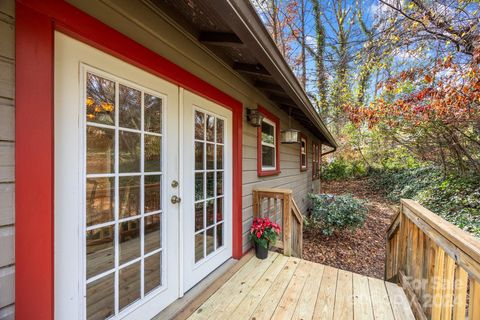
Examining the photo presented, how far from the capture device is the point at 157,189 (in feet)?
5.73

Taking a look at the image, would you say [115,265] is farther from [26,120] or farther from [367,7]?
[367,7]

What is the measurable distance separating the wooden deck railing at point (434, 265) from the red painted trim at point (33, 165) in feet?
6.54

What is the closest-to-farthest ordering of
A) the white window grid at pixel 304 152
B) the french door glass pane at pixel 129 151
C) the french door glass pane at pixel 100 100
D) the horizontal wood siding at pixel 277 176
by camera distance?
the french door glass pane at pixel 100 100 < the french door glass pane at pixel 129 151 < the horizontal wood siding at pixel 277 176 < the white window grid at pixel 304 152

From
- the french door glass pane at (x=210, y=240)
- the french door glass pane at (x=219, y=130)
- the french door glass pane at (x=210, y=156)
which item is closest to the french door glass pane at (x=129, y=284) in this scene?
the french door glass pane at (x=210, y=240)

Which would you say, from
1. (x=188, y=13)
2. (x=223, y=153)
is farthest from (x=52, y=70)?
(x=223, y=153)

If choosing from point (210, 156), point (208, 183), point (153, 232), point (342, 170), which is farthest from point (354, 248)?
point (342, 170)

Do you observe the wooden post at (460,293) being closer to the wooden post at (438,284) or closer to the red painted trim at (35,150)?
the wooden post at (438,284)

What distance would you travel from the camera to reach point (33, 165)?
98cm

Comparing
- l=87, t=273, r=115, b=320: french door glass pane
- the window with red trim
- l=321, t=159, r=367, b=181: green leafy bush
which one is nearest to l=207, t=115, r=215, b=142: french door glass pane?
l=87, t=273, r=115, b=320: french door glass pane

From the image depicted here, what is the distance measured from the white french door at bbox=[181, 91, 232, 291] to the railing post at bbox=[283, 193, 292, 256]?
2.48ft

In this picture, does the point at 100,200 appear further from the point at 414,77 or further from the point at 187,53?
the point at 414,77

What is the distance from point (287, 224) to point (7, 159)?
2715mm

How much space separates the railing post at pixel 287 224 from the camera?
2904mm

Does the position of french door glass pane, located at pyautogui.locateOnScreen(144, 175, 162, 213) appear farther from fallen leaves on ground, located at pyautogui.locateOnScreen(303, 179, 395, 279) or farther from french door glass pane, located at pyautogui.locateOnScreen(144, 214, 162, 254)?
fallen leaves on ground, located at pyautogui.locateOnScreen(303, 179, 395, 279)
